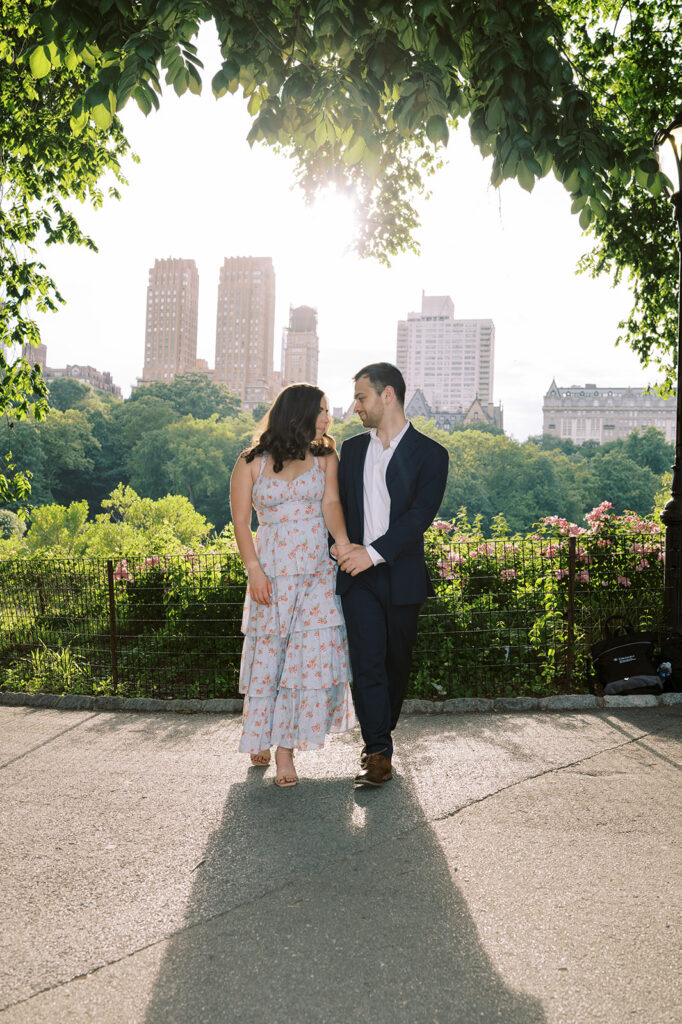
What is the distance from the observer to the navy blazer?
4.16 m

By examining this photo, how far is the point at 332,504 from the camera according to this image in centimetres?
425

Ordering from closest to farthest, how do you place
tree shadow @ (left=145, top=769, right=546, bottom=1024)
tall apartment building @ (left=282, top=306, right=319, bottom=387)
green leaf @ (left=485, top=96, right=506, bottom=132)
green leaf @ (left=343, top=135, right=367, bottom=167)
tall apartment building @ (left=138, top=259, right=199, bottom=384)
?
tree shadow @ (left=145, top=769, right=546, bottom=1024) < green leaf @ (left=485, top=96, right=506, bottom=132) < green leaf @ (left=343, top=135, right=367, bottom=167) < tall apartment building @ (left=282, top=306, right=319, bottom=387) < tall apartment building @ (left=138, top=259, right=199, bottom=384)

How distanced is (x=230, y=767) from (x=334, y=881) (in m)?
1.59

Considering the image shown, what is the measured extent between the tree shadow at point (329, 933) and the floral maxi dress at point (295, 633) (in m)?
0.52

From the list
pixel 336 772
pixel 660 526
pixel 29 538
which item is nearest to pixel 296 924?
pixel 336 772

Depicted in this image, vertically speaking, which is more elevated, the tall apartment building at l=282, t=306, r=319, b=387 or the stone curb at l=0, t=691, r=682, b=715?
the tall apartment building at l=282, t=306, r=319, b=387

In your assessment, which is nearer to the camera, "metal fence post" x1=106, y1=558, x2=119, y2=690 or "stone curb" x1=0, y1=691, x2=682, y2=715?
"stone curb" x1=0, y1=691, x2=682, y2=715

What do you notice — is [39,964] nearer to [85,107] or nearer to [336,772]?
[336,772]

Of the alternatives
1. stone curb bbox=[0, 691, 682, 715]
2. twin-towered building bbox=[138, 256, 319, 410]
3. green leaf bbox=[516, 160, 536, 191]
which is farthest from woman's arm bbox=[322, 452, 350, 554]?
twin-towered building bbox=[138, 256, 319, 410]

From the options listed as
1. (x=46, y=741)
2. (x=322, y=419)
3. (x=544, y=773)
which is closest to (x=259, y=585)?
(x=322, y=419)

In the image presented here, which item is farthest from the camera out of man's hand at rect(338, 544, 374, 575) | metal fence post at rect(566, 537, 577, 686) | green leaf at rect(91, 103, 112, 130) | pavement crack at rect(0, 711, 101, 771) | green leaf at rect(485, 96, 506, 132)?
metal fence post at rect(566, 537, 577, 686)

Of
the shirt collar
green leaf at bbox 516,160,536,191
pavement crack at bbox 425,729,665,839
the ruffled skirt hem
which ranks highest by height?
green leaf at bbox 516,160,536,191

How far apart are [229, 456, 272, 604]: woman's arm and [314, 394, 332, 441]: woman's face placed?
15.6 inches

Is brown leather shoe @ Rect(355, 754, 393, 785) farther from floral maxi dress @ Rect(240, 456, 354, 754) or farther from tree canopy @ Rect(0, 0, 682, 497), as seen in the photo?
tree canopy @ Rect(0, 0, 682, 497)
